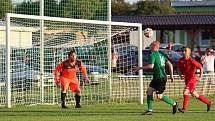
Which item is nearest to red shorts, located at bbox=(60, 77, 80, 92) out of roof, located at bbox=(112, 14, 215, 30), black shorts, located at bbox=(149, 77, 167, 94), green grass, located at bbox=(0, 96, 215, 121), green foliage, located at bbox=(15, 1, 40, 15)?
green grass, located at bbox=(0, 96, 215, 121)

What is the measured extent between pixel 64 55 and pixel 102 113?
556 centimetres

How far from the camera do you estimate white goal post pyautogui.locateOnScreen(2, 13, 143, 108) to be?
21.8 meters

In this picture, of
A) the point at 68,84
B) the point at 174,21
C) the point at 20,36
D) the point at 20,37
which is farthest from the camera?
the point at 174,21

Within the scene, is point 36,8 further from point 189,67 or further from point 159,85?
point 159,85

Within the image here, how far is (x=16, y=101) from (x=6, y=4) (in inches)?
156

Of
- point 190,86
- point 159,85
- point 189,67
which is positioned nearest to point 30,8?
point 189,67

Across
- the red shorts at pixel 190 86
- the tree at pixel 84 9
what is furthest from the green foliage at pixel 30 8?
the red shorts at pixel 190 86

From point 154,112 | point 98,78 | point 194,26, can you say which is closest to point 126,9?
point 194,26

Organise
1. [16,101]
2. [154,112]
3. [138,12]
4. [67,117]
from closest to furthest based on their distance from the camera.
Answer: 1. [67,117]
2. [154,112]
3. [16,101]
4. [138,12]

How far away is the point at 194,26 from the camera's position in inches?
2233

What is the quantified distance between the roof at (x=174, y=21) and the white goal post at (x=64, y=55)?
30.8 m

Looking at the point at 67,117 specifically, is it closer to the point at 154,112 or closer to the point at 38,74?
the point at 154,112

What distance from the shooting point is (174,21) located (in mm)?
56500

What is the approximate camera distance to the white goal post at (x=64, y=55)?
2181 cm
